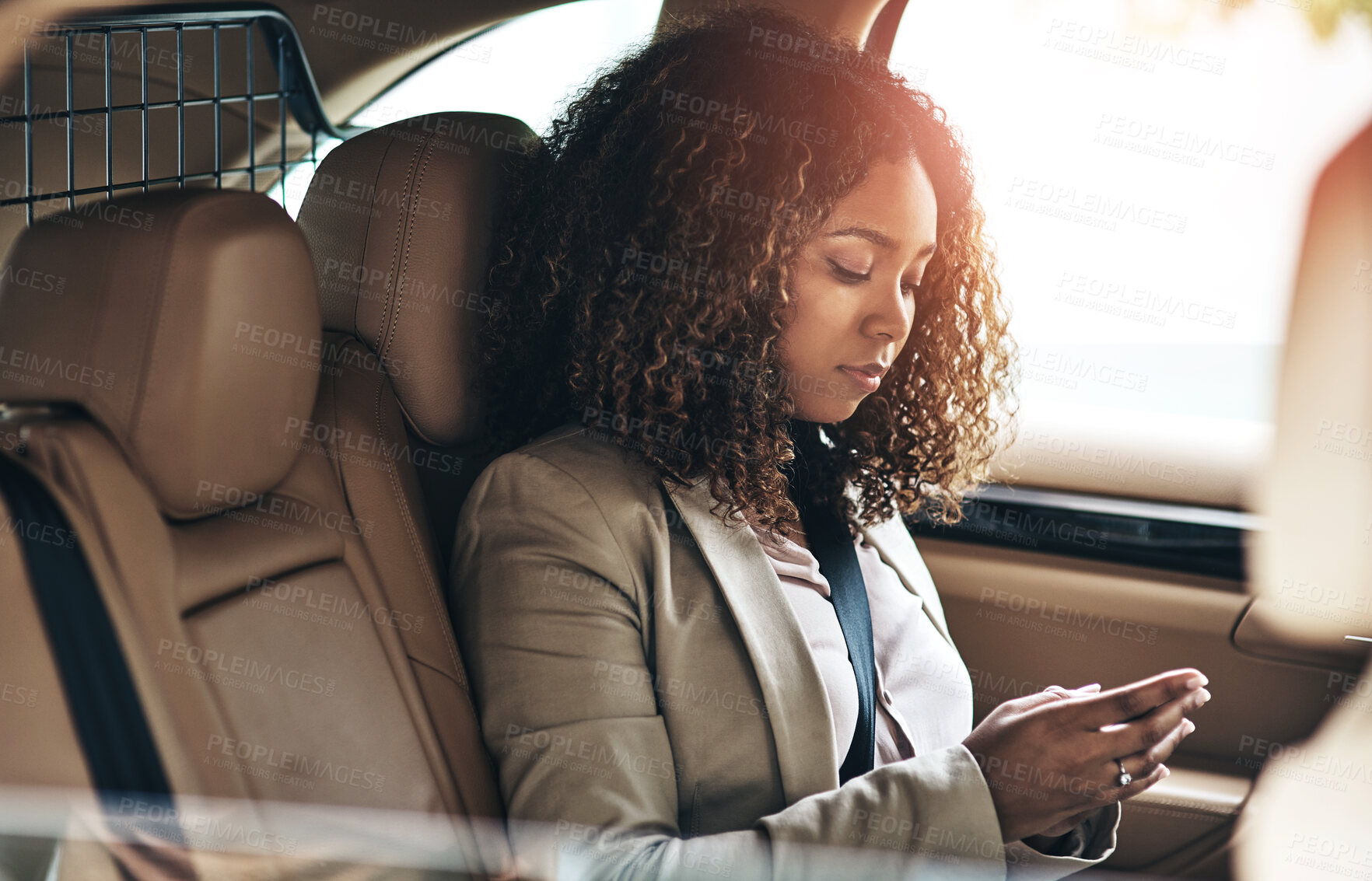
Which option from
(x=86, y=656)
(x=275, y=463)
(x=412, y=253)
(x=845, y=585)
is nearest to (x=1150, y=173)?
(x=845, y=585)

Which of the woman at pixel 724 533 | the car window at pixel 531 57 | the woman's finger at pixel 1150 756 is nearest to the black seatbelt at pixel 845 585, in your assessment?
the woman at pixel 724 533

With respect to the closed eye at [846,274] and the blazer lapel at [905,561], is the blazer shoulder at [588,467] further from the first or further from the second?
the blazer lapel at [905,561]

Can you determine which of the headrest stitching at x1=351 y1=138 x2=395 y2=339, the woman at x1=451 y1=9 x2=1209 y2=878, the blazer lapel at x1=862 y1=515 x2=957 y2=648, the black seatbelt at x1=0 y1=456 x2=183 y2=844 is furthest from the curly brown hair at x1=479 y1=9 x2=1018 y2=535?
the black seatbelt at x1=0 y1=456 x2=183 y2=844

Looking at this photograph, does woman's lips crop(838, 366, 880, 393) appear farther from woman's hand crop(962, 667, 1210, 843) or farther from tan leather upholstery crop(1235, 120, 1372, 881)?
tan leather upholstery crop(1235, 120, 1372, 881)

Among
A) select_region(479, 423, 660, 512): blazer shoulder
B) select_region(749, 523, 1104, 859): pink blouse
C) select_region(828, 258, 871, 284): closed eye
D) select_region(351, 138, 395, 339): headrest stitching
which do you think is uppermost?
select_region(828, 258, 871, 284): closed eye

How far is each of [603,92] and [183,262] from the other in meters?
0.52

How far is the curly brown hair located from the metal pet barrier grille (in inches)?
22.2

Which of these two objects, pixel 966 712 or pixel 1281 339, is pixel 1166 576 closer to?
pixel 1281 339

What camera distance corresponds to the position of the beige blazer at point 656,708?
0.90m

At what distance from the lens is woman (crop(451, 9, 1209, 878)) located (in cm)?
93

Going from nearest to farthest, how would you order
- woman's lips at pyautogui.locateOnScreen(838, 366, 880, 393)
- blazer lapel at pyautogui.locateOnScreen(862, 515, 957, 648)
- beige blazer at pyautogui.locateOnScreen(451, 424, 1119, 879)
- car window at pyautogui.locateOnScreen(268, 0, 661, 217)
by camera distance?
beige blazer at pyautogui.locateOnScreen(451, 424, 1119, 879) < woman's lips at pyautogui.locateOnScreen(838, 366, 880, 393) < blazer lapel at pyautogui.locateOnScreen(862, 515, 957, 648) < car window at pyautogui.locateOnScreen(268, 0, 661, 217)

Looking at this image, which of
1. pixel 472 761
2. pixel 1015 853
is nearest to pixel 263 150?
pixel 472 761

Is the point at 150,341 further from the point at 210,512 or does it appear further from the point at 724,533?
the point at 724,533

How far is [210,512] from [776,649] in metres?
0.51
